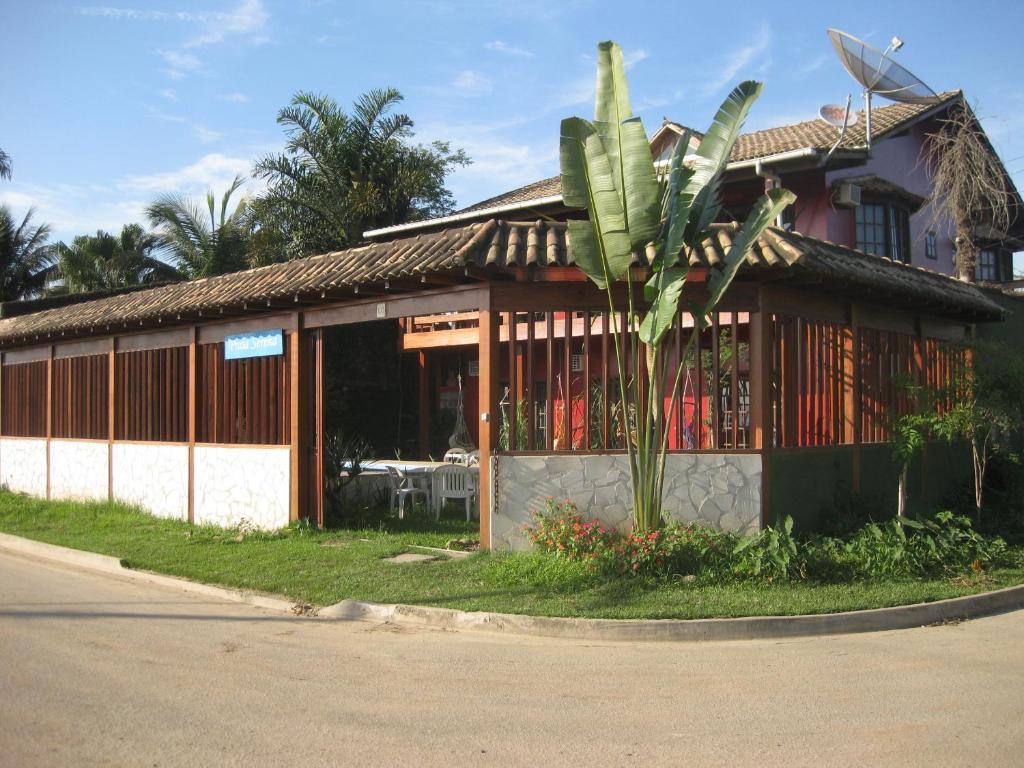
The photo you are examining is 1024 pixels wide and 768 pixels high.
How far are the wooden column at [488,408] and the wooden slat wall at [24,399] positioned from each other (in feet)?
41.4

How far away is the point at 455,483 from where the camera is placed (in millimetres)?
13953

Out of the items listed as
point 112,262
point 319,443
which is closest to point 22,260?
point 112,262

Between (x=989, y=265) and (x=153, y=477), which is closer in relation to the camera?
(x=153, y=477)

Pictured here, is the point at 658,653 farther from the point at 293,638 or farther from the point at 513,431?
the point at 513,431

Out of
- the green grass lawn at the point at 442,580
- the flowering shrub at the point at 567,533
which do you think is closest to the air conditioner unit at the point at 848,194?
the green grass lawn at the point at 442,580

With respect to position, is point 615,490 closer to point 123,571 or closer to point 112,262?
point 123,571

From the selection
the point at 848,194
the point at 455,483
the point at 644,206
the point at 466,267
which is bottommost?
the point at 455,483

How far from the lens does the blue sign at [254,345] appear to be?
532 inches

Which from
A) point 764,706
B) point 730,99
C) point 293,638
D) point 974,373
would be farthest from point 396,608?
point 974,373

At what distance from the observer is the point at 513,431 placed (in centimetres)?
1060

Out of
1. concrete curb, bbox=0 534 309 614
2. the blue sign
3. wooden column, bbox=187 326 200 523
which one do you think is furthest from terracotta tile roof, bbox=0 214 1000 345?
concrete curb, bbox=0 534 309 614

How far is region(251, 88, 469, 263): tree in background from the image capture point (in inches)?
1008

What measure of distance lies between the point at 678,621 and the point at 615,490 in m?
2.66

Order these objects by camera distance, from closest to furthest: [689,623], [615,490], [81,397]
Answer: [689,623]
[615,490]
[81,397]
